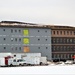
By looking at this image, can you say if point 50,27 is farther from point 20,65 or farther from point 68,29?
point 20,65

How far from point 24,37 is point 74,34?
10461 millimetres

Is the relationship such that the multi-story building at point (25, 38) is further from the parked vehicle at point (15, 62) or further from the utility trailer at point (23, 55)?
the parked vehicle at point (15, 62)


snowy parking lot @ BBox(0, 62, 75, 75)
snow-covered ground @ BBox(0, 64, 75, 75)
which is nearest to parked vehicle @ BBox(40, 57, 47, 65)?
snowy parking lot @ BBox(0, 62, 75, 75)

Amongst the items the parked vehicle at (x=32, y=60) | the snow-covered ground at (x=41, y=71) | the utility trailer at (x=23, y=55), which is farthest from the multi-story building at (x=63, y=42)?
the snow-covered ground at (x=41, y=71)

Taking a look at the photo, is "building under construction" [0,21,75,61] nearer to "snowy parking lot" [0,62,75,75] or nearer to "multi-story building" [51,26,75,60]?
"multi-story building" [51,26,75,60]

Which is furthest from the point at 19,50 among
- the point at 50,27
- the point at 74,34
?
the point at 74,34

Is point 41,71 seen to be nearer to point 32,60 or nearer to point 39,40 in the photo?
point 32,60

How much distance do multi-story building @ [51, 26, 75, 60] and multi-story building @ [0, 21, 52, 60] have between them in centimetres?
210

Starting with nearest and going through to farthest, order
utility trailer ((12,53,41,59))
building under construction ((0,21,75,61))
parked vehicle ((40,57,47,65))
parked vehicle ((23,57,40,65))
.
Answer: parked vehicle ((23,57,40,65)) → utility trailer ((12,53,41,59)) → parked vehicle ((40,57,47,65)) → building under construction ((0,21,75,61))

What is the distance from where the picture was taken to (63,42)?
6819 centimetres

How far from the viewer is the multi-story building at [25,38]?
2498 inches

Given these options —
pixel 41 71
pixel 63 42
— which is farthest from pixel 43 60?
pixel 41 71

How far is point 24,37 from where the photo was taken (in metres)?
64.7

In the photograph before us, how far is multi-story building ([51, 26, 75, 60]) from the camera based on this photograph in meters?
67.6
